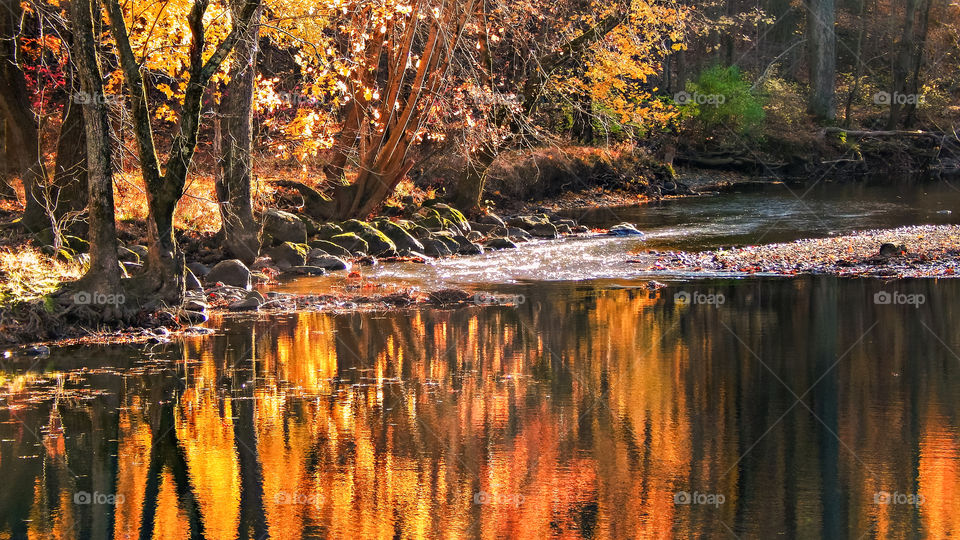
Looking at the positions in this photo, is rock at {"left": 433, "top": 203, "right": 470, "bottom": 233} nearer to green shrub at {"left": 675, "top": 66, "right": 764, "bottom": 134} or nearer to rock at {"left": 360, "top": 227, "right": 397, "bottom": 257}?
rock at {"left": 360, "top": 227, "right": 397, "bottom": 257}

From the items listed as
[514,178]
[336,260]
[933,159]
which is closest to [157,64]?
[336,260]

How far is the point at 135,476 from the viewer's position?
9.09 metres

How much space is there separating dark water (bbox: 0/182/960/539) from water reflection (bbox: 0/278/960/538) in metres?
0.03

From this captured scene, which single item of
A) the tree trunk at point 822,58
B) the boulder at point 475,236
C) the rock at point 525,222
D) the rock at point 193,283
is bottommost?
the rock at point 193,283

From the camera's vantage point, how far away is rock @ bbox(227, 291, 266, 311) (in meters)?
18.7

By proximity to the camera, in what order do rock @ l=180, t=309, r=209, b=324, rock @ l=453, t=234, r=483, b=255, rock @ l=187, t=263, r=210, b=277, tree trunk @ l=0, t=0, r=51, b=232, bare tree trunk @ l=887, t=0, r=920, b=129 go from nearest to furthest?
rock @ l=180, t=309, r=209, b=324 → tree trunk @ l=0, t=0, r=51, b=232 → rock @ l=187, t=263, r=210, b=277 → rock @ l=453, t=234, r=483, b=255 → bare tree trunk @ l=887, t=0, r=920, b=129

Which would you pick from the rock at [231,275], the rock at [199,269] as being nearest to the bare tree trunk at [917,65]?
the rock at [199,269]

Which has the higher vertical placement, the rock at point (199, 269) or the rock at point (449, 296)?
the rock at point (199, 269)

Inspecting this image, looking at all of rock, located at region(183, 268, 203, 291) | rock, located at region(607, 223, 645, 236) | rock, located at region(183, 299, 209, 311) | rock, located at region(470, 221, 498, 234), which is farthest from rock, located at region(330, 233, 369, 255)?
rock, located at region(183, 299, 209, 311)

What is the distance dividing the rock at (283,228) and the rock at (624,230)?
936cm

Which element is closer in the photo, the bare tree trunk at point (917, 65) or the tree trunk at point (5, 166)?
the tree trunk at point (5, 166)

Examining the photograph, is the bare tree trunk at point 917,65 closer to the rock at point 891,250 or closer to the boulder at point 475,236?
the boulder at point 475,236

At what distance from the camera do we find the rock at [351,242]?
26.0 meters

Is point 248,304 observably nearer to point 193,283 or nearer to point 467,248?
point 193,283
